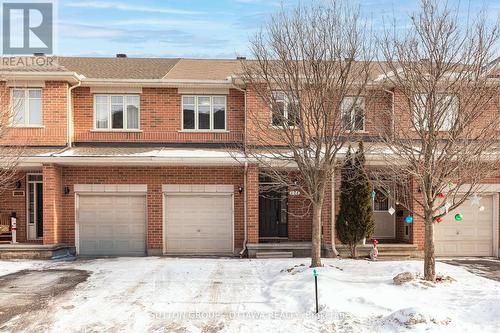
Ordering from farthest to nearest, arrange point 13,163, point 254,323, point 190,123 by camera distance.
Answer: point 190,123 < point 13,163 < point 254,323

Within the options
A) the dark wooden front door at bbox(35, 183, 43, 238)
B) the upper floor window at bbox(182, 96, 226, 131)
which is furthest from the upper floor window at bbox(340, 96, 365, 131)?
the dark wooden front door at bbox(35, 183, 43, 238)

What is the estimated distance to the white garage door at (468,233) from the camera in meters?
14.2

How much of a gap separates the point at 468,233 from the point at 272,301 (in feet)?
31.1

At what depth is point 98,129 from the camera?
15.1m

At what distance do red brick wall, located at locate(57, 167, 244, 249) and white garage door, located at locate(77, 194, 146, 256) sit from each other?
1.15 ft

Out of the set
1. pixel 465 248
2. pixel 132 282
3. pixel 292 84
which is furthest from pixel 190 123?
pixel 465 248

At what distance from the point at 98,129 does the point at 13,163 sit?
3.82 meters

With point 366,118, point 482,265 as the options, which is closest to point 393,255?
point 482,265

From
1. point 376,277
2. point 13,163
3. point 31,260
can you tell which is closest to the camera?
point 376,277

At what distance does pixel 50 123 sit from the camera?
14273mm

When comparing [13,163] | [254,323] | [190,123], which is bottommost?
[254,323]

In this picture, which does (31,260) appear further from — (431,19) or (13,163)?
(431,19)

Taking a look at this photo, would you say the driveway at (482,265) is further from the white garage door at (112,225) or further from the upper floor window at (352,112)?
the white garage door at (112,225)

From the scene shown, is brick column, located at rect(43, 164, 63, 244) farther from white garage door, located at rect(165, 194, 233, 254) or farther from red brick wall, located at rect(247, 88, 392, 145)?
red brick wall, located at rect(247, 88, 392, 145)
